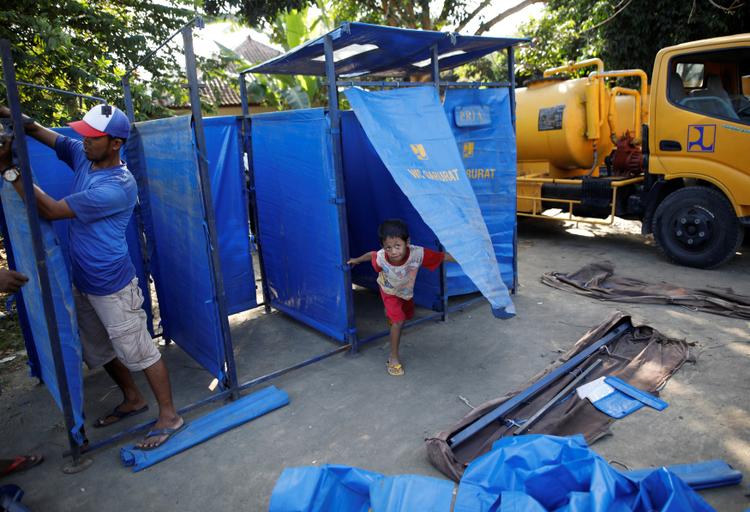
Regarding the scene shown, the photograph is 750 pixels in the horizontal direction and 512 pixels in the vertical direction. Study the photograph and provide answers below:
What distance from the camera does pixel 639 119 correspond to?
7602mm

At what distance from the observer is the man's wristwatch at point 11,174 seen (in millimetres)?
2486

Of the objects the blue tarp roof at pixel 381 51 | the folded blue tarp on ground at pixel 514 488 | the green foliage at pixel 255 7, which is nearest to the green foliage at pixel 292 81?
the green foliage at pixel 255 7

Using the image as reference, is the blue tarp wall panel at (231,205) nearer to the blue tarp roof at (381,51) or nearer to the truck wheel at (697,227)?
the blue tarp roof at (381,51)

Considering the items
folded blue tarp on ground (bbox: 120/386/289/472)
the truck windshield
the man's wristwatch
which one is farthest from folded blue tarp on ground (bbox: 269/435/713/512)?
the truck windshield

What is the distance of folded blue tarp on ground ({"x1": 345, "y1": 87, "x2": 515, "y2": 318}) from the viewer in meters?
3.43

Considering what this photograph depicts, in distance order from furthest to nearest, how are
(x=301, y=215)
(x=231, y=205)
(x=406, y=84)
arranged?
1. (x=231, y=205)
2. (x=301, y=215)
3. (x=406, y=84)

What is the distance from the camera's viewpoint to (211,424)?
10.8 feet

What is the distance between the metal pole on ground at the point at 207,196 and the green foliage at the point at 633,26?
8205mm

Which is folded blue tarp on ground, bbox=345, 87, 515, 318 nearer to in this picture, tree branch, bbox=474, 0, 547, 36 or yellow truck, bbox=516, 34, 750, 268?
yellow truck, bbox=516, 34, 750, 268

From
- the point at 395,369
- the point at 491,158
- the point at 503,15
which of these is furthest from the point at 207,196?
the point at 503,15

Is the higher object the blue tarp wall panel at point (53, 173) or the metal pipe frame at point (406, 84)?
the metal pipe frame at point (406, 84)

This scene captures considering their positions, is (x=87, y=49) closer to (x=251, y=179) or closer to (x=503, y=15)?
(x=251, y=179)

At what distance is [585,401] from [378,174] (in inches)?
104

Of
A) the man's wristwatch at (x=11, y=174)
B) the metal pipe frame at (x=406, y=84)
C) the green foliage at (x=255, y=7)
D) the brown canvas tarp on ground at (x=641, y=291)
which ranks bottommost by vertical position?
the brown canvas tarp on ground at (x=641, y=291)
